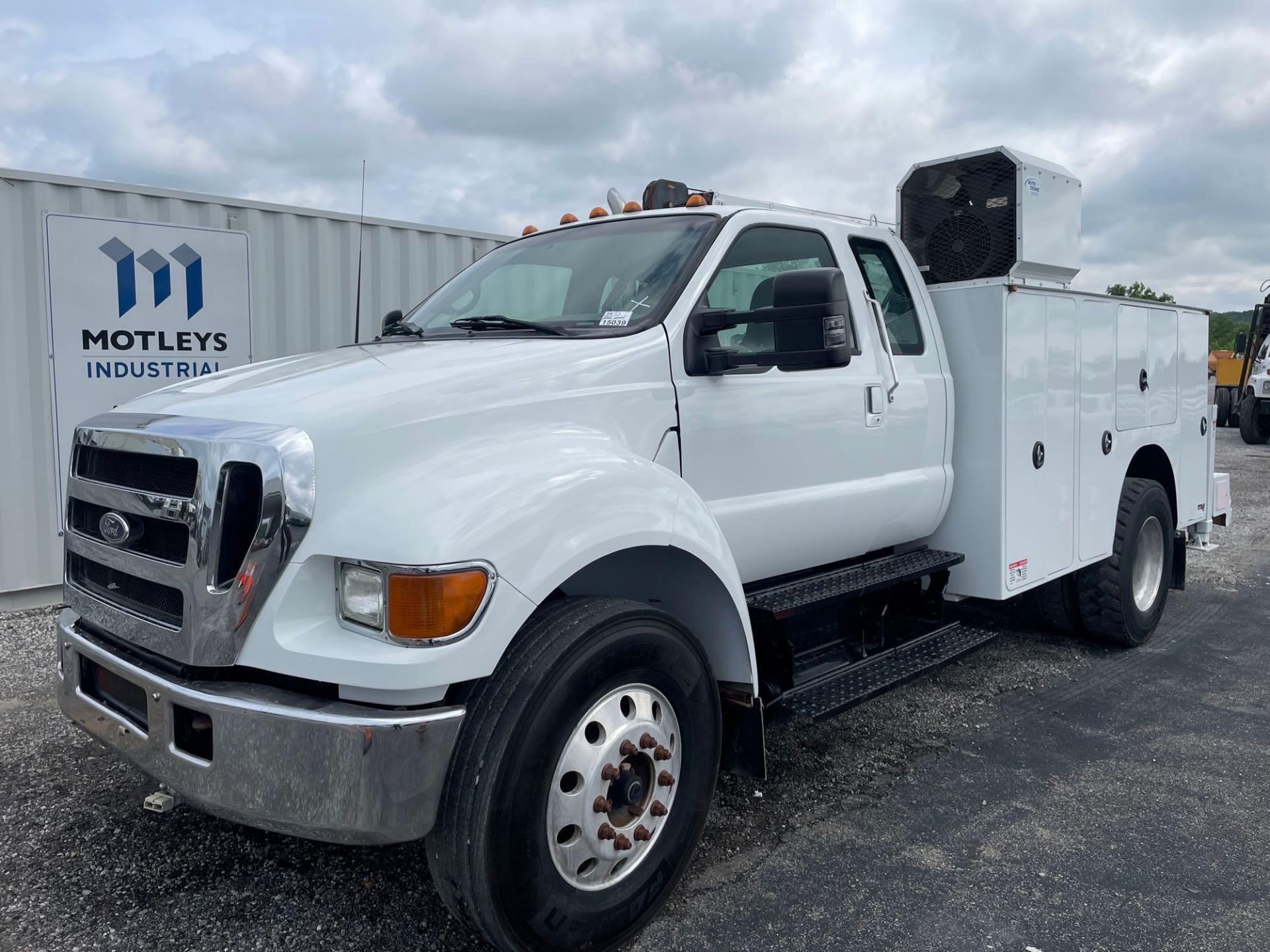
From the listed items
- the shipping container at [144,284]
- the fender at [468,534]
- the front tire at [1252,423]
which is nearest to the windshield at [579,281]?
the fender at [468,534]

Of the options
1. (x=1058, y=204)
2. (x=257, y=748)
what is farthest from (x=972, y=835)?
(x=1058, y=204)

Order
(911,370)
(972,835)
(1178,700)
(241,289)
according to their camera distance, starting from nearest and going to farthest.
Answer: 1. (972,835)
2. (911,370)
3. (1178,700)
4. (241,289)

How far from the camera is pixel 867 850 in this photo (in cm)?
343

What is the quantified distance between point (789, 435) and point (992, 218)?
7.06 feet

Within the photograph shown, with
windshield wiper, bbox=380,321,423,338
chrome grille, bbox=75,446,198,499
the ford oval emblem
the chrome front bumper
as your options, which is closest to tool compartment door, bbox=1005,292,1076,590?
windshield wiper, bbox=380,321,423,338

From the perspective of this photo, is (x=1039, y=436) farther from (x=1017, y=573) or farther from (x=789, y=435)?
(x=789, y=435)

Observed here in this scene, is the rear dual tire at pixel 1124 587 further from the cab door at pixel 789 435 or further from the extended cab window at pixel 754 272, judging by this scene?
the extended cab window at pixel 754 272

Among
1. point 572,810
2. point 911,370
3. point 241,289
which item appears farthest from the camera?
point 241,289

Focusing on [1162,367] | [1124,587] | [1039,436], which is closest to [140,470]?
[1039,436]

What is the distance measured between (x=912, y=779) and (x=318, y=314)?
236 inches

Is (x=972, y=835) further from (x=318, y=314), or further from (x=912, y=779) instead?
(x=318, y=314)

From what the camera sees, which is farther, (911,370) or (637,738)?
(911,370)

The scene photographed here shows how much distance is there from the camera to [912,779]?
4.04 m

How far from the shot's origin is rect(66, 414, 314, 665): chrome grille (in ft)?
7.86
